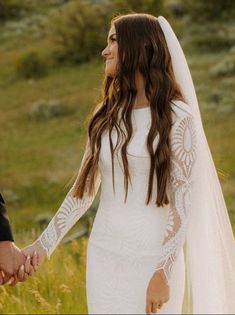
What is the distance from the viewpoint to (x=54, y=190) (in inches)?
564

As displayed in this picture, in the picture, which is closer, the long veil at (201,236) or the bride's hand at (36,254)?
the long veil at (201,236)

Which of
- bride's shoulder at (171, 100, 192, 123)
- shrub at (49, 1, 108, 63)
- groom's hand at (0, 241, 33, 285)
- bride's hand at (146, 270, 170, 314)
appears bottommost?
bride's hand at (146, 270, 170, 314)

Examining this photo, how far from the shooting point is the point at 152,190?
202 inches

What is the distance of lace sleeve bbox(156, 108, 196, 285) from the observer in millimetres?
5031

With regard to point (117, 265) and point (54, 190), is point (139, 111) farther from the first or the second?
point (54, 190)

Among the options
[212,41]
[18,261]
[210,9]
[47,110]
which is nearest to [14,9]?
[47,110]

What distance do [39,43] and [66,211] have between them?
12.0m

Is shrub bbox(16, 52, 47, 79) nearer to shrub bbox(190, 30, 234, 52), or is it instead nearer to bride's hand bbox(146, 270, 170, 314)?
shrub bbox(190, 30, 234, 52)

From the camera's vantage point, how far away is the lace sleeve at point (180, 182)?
198 inches

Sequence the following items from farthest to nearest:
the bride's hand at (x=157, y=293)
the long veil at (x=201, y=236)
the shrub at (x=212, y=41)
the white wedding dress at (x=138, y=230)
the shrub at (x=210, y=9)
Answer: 1. the shrub at (x=210, y=9)
2. the shrub at (x=212, y=41)
3. the long veil at (x=201, y=236)
4. the white wedding dress at (x=138, y=230)
5. the bride's hand at (x=157, y=293)

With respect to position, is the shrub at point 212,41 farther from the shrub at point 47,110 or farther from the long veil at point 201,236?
the long veil at point 201,236

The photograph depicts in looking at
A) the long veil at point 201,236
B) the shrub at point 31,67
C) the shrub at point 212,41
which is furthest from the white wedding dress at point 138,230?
the shrub at point 31,67

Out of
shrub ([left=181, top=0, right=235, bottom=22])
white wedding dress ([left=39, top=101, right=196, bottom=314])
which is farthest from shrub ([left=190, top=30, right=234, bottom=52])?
white wedding dress ([left=39, top=101, right=196, bottom=314])

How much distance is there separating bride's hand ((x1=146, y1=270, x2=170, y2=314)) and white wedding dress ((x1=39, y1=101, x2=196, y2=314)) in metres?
0.05
